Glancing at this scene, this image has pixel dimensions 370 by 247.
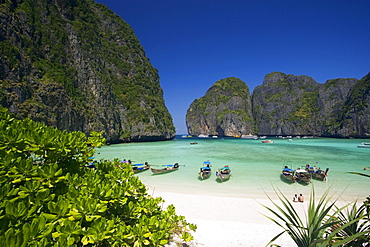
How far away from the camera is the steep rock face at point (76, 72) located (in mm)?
30906

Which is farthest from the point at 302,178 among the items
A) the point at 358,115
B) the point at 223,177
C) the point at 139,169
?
the point at 358,115

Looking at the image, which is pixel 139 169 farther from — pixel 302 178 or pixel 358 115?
pixel 358 115

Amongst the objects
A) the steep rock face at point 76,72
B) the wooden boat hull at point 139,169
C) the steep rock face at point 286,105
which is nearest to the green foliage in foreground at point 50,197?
the wooden boat hull at point 139,169

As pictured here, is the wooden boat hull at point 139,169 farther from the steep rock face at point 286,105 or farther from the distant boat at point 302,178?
the steep rock face at point 286,105

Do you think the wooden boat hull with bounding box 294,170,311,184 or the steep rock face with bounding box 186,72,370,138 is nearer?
the wooden boat hull with bounding box 294,170,311,184

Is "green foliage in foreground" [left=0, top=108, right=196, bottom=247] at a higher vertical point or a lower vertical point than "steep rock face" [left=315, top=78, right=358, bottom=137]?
lower

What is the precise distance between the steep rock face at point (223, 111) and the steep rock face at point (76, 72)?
192 ft

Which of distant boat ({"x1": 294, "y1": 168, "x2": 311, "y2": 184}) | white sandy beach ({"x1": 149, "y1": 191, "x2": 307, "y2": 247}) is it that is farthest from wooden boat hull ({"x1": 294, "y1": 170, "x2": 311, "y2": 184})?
white sandy beach ({"x1": 149, "y1": 191, "x2": 307, "y2": 247})

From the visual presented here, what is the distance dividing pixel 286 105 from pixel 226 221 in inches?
5260

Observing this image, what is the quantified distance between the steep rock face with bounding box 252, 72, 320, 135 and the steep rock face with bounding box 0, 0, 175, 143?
79447 millimetres

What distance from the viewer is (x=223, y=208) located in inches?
335

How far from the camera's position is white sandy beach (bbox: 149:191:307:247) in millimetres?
5090

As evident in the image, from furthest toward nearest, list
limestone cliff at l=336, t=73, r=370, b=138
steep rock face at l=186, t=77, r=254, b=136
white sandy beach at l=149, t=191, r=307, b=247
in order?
steep rock face at l=186, t=77, r=254, b=136 < limestone cliff at l=336, t=73, r=370, b=138 < white sandy beach at l=149, t=191, r=307, b=247

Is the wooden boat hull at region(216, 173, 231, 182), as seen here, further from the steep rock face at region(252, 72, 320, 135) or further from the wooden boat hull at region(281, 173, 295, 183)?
the steep rock face at region(252, 72, 320, 135)
